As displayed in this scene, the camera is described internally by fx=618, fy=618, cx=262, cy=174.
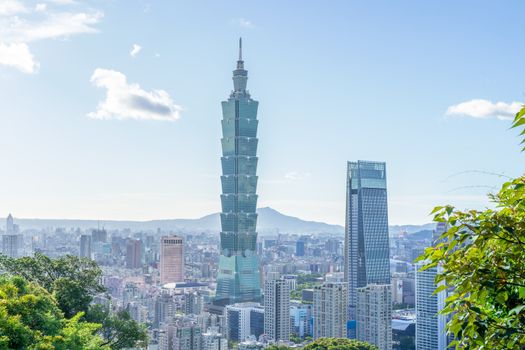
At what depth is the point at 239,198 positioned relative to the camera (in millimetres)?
35094

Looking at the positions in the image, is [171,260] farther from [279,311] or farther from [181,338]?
[181,338]

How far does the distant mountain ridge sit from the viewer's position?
380 feet

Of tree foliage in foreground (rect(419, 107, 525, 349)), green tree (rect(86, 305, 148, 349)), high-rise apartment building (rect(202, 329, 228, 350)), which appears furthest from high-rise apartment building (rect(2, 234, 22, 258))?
tree foliage in foreground (rect(419, 107, 525, 349))

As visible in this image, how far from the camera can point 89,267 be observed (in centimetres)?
809

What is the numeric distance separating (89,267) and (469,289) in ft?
24.1

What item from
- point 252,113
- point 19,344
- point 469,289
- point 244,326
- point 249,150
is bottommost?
point 244,326

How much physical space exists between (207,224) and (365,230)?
9461 centimetres

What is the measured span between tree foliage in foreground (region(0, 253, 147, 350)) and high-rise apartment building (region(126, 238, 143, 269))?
47849 millimetres

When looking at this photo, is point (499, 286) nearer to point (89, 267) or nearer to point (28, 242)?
point (89, 267)

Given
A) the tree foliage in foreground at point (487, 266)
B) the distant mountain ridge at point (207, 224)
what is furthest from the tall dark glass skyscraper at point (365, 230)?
the distant mountain ridge at point (207, 224)

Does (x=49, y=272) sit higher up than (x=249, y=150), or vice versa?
(x=249, y=150)

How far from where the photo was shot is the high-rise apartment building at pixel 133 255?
180ft

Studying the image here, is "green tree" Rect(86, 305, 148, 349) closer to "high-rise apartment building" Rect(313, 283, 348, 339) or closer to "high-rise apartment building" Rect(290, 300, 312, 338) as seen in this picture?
"high-rise apartment building" Rect(313, 283, 348, 339)

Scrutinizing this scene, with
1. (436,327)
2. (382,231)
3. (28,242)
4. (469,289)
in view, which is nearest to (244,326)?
(436,327)
